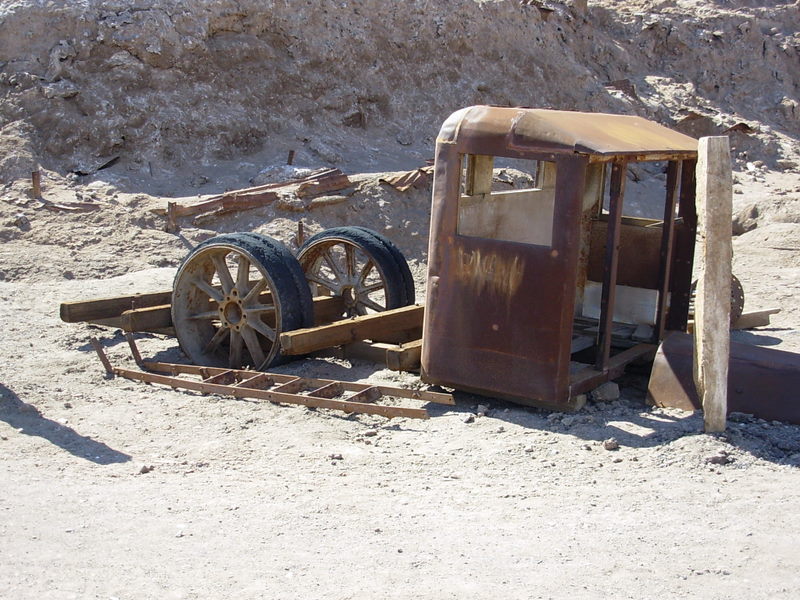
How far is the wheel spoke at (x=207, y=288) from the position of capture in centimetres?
801

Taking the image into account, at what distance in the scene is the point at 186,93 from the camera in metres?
15.7

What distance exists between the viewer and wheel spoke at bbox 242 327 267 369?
7.87 meters

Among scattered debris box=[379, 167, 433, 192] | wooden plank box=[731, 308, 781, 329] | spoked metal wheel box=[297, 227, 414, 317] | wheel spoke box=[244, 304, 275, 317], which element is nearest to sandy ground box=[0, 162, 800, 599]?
wheel spoke box=[244, 304, 275, 317]

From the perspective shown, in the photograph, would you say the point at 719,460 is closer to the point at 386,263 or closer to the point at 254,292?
the point at 386,263

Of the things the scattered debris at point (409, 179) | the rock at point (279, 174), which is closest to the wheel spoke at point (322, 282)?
the scattered debris at point (409, 179)

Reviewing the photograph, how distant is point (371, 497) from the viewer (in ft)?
17.1

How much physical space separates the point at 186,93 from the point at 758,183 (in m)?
10.7

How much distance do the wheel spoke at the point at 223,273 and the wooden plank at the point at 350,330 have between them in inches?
32.1

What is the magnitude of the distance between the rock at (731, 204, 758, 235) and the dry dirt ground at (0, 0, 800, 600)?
0.06m

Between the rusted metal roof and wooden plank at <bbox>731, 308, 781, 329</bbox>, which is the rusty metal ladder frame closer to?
the rusted metal roof

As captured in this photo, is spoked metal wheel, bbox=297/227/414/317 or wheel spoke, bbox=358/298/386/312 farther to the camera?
wheel spoke, bbox=358/298/386/312

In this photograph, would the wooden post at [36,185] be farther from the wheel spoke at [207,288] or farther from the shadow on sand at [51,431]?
the shadow on sand at [51,431]

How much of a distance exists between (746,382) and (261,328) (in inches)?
143

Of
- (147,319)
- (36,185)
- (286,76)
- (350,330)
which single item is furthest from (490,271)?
(286,76)
